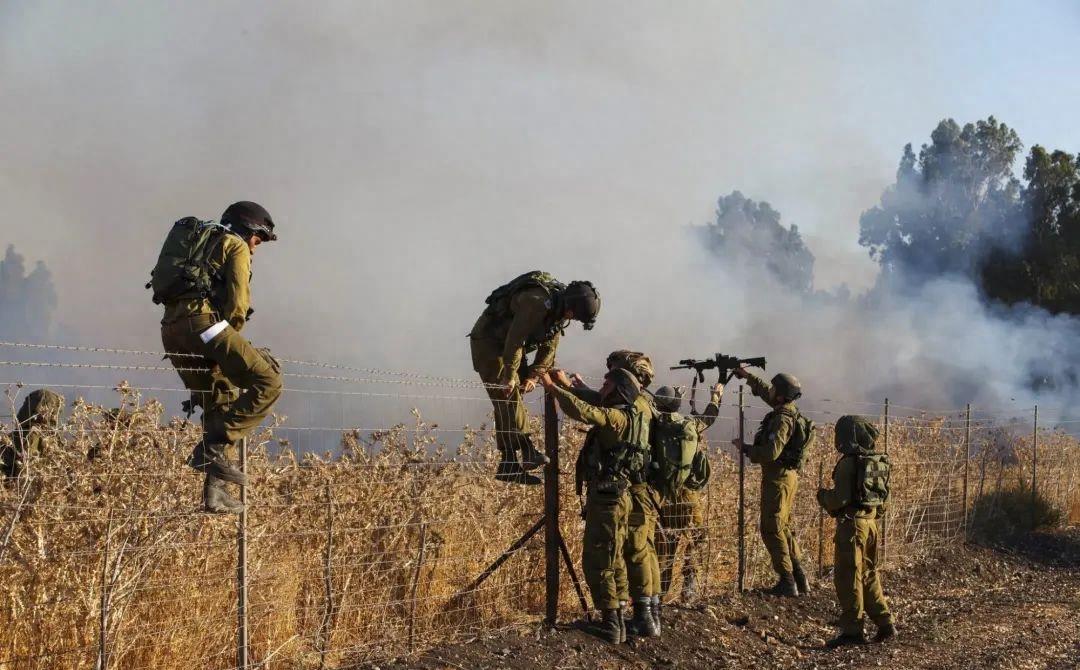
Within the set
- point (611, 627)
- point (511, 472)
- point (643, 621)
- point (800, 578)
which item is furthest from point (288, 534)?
point (800, 578)

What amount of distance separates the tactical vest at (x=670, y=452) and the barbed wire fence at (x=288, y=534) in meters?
0.80

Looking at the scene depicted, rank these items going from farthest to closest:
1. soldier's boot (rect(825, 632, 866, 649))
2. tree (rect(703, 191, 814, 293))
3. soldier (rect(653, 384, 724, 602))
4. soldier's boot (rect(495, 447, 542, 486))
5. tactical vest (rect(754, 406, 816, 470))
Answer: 1. tree (rect(703, 191, 814, 293))
2. tactical vest (rect(754, 406, 816, 470))
3. soldier (rect(653, 384, 724, 602))
4. soldier's boot (rect(825, 632, 866, 649))
5. soldier's boot (rect(495, 447, 542, 486))

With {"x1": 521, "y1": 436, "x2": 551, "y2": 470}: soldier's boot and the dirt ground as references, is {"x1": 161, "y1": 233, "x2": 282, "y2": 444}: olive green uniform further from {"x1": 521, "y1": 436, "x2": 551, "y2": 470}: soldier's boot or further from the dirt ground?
{"x1": 521, "y1": 436, "x2": 551, "y2": 470}: soldier's boot

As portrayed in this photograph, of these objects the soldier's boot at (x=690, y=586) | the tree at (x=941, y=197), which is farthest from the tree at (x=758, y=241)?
the soldier's boot at (x=690, y=586)

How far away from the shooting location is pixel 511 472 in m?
7.96

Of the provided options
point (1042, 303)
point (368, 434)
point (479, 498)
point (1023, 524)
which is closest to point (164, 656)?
point (368, 434)

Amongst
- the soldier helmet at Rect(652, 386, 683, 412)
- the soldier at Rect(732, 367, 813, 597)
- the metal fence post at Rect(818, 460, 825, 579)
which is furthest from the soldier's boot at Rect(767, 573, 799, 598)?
the soldier helmet at Rect(652, 386, 683, 412)

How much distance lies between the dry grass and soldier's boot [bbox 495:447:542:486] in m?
0.21

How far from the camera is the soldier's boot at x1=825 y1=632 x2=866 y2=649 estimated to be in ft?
30.3

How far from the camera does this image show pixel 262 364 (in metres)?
5.95

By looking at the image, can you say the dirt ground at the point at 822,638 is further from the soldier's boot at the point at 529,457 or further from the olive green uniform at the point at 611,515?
the soldier's boot at the point at 529,457

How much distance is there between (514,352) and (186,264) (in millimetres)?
2352

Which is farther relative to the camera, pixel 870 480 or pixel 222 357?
pixel 870 480

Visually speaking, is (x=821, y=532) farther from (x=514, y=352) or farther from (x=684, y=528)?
(x=514, y=352)
